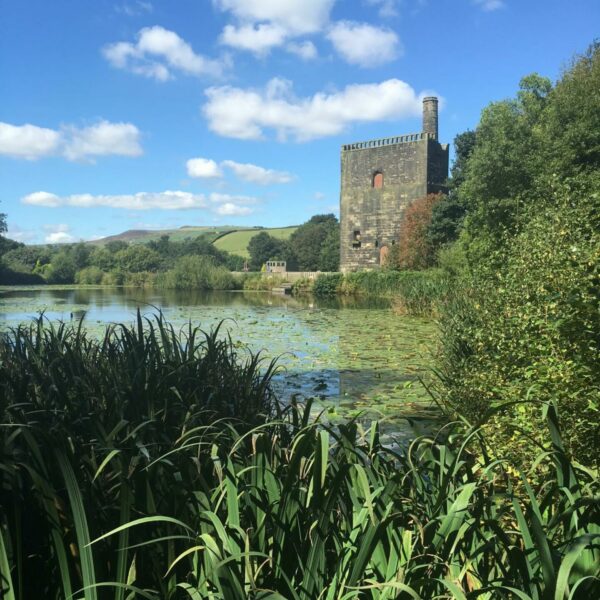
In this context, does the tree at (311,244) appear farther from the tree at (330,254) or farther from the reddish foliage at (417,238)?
the reddish foliage at (417,238)

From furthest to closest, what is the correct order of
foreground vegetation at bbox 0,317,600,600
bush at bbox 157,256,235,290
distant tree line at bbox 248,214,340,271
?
distant tree line at bbox 248,214,340,271 < bush at bbox 157,256,235,290 < foreground vegetation at bbox 0,317,600,600

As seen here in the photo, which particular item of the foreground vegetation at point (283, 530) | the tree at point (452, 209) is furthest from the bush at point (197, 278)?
the foreground vegetation at point (283, 530)

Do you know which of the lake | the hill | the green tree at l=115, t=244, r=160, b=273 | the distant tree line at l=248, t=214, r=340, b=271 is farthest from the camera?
the hill

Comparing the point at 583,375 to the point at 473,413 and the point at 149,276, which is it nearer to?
the point at 473,413

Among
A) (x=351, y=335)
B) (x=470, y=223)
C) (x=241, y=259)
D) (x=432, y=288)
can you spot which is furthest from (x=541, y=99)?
(x=241, y=259)

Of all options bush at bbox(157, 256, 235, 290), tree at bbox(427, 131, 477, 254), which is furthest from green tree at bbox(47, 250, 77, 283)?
tree at bbox(427, 131, 477, 254)

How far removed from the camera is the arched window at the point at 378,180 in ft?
105

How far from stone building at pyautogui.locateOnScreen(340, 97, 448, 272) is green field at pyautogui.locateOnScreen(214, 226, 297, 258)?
1346 inches

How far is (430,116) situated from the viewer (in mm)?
30641

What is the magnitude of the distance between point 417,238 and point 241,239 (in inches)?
1954

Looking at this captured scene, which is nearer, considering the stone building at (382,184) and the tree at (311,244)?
the stone building at (382,184)

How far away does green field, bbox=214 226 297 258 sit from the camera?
227ft

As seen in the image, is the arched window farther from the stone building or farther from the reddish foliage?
the reddish foliage

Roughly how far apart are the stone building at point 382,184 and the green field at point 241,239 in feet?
112
